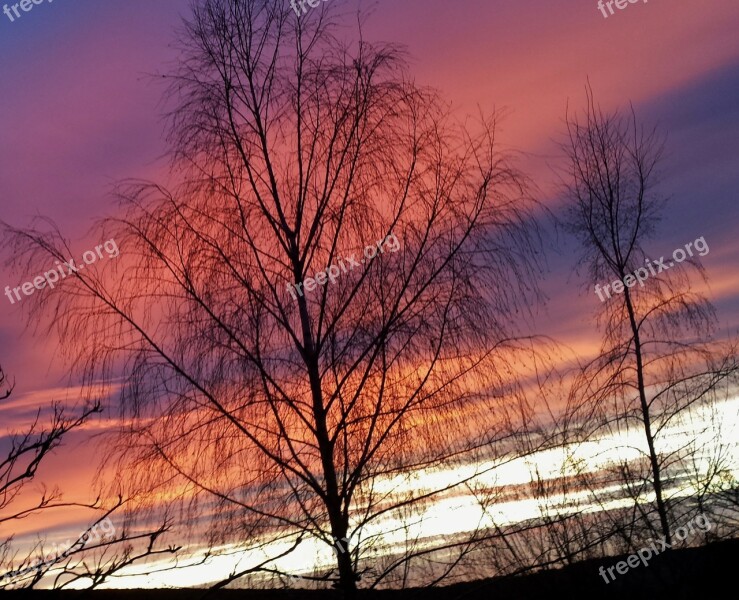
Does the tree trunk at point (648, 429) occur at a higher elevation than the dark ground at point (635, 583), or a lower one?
higher

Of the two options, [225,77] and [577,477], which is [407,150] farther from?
[577,477]

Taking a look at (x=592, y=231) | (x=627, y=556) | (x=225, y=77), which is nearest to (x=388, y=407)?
(x=225, y=77)

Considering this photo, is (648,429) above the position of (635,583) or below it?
above

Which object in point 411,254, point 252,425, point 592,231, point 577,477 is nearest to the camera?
point 252,425

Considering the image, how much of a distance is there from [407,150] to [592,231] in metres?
5.68

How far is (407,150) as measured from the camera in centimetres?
814

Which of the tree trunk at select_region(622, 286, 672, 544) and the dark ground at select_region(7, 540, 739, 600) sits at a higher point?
the tree trunk at select_region(622, 286, 672, 544)

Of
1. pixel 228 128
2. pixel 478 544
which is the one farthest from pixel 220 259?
pixel 478 544

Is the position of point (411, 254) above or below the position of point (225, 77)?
below

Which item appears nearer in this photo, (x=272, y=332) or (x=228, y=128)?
(x=272, y=332)

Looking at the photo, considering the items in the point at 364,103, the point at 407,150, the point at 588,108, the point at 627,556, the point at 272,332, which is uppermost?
the point at 588,108

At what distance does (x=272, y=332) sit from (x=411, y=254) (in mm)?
1521

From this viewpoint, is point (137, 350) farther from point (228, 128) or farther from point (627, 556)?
point (627, 556)

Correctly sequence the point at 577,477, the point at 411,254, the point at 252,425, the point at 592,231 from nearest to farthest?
the point at 252,425
the point at 411,254
the point at 577,477
the point at 592,231
